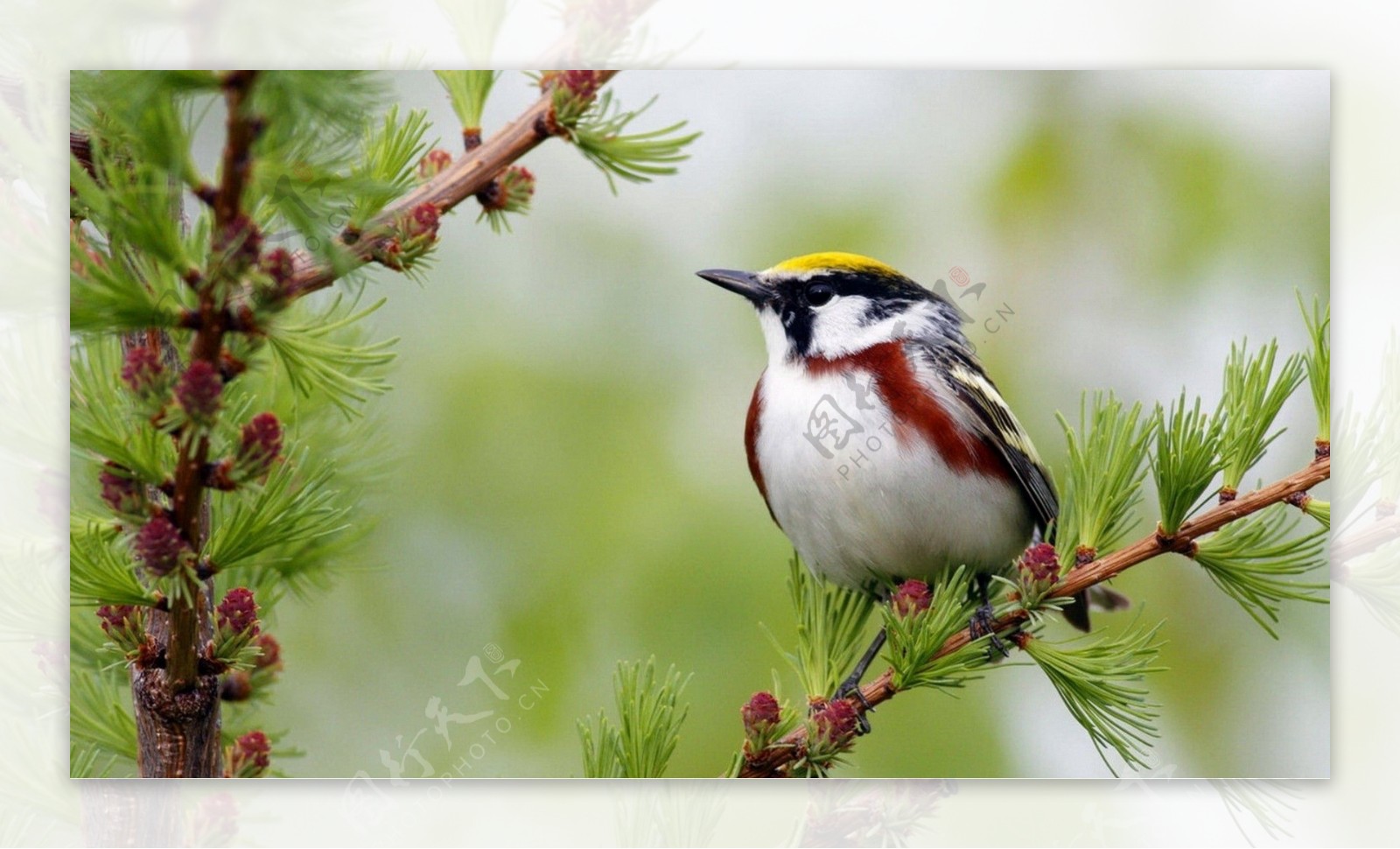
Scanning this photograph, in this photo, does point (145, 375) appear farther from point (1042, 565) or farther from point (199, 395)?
point (1042, 565)

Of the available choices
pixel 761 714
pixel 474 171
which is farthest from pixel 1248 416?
pixel 474 171

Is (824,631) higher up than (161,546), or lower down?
lower down

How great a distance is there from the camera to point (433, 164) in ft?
5.45

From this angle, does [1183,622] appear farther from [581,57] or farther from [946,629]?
[581,57]

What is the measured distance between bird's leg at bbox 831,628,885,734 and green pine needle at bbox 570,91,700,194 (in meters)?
0.70

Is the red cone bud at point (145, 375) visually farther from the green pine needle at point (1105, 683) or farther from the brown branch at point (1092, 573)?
the green pine needle at point (1105, 683)

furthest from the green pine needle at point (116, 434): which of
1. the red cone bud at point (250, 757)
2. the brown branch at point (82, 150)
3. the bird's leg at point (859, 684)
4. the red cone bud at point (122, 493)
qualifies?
the bird's leg at point (859, 684)

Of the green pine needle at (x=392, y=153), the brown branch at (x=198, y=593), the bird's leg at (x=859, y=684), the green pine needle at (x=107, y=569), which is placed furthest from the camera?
the bird's leg at (x=859, y=684)

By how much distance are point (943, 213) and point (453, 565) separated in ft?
2.86

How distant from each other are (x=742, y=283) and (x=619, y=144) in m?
0.29

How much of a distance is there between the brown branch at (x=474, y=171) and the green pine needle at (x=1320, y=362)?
1073 mm

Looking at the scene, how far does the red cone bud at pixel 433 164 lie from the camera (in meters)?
1.65

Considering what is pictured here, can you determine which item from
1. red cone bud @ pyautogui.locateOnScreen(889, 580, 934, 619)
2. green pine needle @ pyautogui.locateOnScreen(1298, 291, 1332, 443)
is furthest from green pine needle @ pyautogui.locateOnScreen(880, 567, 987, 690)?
green pine needle @ pyautogui.locateOnScreen(1298, 291, 1332, 443)

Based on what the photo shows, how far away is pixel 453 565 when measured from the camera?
71.9 inches
